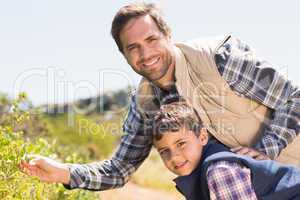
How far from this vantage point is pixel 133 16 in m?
4.42

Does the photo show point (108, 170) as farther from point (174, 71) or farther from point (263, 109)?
point (263, 109)

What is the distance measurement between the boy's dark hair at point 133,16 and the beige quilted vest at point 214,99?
24cm

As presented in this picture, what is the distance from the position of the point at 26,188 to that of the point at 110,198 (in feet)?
13.1

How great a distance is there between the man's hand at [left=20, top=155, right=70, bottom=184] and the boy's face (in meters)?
0.83

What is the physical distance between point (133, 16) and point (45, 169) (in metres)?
1.21

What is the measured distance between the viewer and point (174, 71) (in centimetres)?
436

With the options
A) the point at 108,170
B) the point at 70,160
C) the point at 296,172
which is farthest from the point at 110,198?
the point at 296,172

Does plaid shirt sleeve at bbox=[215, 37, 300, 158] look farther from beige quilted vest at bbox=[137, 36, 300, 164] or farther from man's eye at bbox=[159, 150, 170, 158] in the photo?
man's eye at bbox=[159, 150, 170, 158]

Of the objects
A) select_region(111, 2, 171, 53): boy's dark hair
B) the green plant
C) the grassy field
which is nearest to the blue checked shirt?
the green plant

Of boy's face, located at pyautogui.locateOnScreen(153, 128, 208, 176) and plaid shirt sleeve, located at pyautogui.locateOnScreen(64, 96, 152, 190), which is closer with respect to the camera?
boy's face, located at pyautogui.locateOnScreen(153, 128, 208, 176)

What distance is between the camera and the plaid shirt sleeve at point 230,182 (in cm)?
358

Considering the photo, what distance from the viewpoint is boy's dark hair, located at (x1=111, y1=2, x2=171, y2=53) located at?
4.39 m

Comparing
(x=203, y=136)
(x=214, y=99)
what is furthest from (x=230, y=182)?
(x=214, y=99)

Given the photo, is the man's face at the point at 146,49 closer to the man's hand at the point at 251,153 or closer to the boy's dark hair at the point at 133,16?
the boy's dark hair at the point at 133,16
